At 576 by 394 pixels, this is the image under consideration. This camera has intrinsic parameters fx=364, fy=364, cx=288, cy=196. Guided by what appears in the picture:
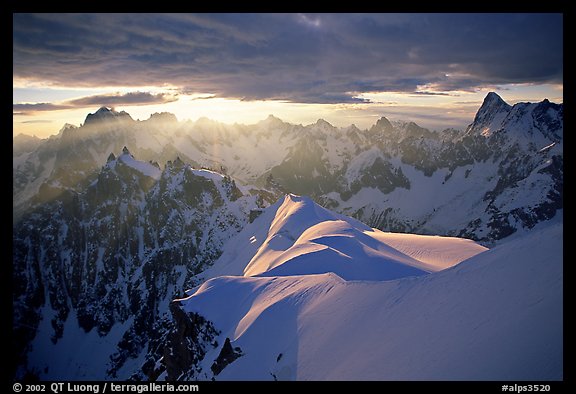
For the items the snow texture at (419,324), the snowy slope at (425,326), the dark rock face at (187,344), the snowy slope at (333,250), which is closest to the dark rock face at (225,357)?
the snowy slope at (425,326)

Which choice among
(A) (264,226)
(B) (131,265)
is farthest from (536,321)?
(B) (131,265)

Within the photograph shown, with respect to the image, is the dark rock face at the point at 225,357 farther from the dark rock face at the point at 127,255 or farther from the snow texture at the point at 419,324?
the dark rock face at the point at 127,255

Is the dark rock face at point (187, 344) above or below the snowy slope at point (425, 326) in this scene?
below

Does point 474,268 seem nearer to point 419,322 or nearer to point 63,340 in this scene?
point 419,322

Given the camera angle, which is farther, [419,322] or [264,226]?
[264,226]

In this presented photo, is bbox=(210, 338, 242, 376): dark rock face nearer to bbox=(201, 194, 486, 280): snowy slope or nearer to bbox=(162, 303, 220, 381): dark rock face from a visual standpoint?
bbox=(162, 303, 220, 381): dark rock face

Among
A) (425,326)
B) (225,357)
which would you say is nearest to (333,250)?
(225,357)

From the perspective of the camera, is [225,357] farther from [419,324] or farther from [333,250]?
[333,250]
